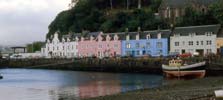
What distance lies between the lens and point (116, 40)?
10906 cm

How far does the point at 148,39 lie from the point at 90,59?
42.8 ft

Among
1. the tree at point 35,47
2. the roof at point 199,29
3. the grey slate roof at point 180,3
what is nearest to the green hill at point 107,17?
the grey slate roof at point 180,3

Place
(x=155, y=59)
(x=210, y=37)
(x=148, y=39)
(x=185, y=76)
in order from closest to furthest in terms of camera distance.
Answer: (x=185, y=76) → (x=155, y=59) → (x=210, y=37) → (x=148, y=39)

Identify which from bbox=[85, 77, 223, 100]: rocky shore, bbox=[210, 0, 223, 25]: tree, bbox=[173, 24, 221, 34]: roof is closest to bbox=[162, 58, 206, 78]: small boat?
bbox=[85, 77, 223, 100]: rocky shore

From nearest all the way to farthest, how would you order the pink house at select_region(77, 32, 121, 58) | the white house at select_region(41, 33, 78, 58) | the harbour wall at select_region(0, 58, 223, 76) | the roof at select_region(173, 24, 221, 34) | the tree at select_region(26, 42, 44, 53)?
the harbour wall at select_region(0, 58, 223, 76)
the roof at select_region(173, 24, 221, 34)
the pink house at select_region(77, 32, 121, 58)
the white house at select_region(41, 33, 78, 58)
the tree at select_region(26, 42, 44, 53)

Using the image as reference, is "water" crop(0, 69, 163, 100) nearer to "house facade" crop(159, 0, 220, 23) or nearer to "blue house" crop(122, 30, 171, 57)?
"blue house" crop(122, 30, 171, 57)

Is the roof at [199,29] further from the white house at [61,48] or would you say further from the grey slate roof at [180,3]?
the white house at [61,48]

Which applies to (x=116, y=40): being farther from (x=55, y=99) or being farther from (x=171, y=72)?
(x=55, y=99)

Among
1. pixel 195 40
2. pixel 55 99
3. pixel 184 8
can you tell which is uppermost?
pixel 184 8

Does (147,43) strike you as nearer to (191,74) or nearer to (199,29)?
(199,29)

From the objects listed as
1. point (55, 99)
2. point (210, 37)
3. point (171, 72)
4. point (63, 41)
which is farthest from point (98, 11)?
point (55, 99)

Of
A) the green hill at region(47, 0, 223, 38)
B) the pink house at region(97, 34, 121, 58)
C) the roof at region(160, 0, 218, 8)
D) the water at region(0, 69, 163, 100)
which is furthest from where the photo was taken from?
the roof at region(160, 0, 218, 8)

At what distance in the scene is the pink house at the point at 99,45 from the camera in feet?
361

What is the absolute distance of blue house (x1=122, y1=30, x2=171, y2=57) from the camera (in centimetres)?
10025
